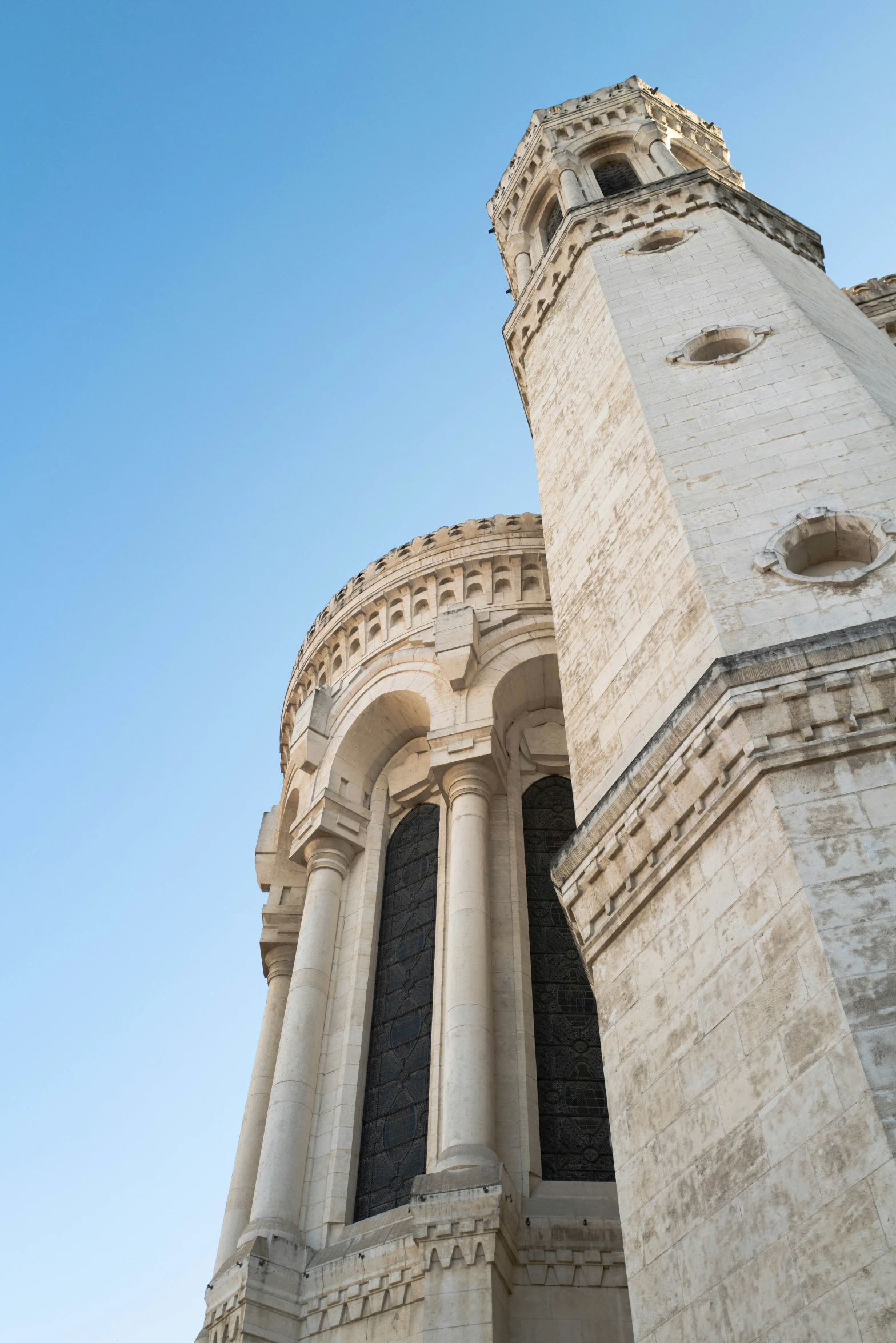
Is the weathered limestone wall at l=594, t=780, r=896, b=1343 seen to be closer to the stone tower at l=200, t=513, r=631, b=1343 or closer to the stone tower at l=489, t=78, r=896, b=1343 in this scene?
the stone tower at l=489, t=78, r=896, b=1343

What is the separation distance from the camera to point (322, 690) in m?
17.6

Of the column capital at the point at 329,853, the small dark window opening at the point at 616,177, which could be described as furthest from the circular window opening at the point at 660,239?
the column capital at the point at 329,853

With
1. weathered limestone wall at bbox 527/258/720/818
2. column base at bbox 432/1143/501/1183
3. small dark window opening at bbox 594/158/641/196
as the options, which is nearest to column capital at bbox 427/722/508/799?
weathered limestone wall at bbox 527/258/720/818

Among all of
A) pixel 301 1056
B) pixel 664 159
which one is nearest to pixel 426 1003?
pixel 301 1056

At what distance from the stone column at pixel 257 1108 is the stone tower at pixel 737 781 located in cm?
820

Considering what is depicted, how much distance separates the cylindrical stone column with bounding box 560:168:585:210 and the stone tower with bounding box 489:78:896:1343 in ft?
19.0

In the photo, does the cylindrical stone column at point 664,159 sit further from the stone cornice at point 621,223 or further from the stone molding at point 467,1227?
the stone molding at point 467,1227

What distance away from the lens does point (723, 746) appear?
7.14 meters

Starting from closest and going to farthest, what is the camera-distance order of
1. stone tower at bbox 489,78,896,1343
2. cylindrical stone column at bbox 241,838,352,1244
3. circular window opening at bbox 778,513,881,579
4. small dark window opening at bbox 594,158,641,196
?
stone tower at bbox 489,78,896,1343, circular window opening at bbox 778,513,881,579, cylindrical stone column at bbox 241,838,352,1244, small dark window opening at bbox 594,158,641,196

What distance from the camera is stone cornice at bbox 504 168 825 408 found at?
15.3m

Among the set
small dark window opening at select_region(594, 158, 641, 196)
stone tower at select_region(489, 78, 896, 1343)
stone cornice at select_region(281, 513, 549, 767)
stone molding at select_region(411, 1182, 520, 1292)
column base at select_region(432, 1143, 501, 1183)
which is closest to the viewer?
stone tower at select_region(489, 78, 896, 1343)

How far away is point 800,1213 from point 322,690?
42.5 feet

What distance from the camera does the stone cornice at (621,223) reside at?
50.3ft

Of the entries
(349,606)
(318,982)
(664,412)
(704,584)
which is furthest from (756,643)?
(349,606)
